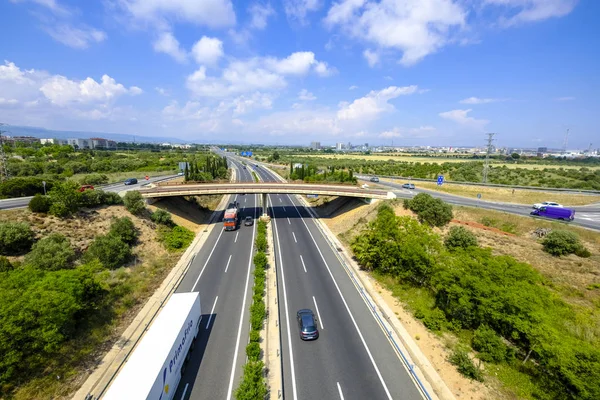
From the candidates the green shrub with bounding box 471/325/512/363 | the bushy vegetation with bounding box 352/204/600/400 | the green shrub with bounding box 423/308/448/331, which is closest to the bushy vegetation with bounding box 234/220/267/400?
the bushy vegetation with bounding box 352/204/600/400

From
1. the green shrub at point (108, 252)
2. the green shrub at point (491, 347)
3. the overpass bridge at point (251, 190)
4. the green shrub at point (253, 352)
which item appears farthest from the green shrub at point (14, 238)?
the green shrub at point (491, 347)

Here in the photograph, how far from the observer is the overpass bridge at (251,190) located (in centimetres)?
5059

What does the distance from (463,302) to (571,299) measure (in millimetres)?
17630

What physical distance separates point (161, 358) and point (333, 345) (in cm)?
1320

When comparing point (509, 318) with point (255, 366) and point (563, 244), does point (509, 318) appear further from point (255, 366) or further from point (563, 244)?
point (563, 244)

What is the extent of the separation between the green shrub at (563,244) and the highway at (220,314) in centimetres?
4206

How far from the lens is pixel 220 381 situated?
1802 cm

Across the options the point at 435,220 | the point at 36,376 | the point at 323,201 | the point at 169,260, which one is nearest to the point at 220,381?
the point at 36,376

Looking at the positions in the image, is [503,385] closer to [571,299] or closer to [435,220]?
[571,299]

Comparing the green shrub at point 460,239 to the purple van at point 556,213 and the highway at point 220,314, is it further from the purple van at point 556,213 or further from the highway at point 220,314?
the highway at point 220,314

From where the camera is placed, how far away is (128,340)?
70.2 feet

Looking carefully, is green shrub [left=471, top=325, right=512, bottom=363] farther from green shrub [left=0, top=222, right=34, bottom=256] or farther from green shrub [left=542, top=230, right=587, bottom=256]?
green shrub [left=0, top=222, right=34, bottom=256]

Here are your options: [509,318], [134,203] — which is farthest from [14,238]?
[509,318]

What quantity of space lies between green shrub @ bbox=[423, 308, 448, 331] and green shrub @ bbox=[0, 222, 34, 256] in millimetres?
44907
